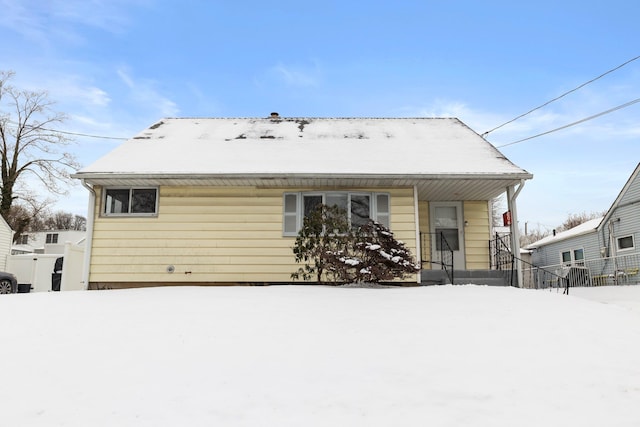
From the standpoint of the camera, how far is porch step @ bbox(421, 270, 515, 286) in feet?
38.2

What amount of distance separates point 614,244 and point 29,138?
34038mm

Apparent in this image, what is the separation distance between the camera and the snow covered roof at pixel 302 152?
35.9 feet

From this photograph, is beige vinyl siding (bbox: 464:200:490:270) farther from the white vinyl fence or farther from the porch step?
the white vinyl fence

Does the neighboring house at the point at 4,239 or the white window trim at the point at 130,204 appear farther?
the neighboring house at the point at 4,239

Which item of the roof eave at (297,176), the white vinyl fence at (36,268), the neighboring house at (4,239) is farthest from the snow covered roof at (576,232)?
the neighboring house at (4,239)

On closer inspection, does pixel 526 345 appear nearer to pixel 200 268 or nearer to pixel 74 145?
pixel 200 268

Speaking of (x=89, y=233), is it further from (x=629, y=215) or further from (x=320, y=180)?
(x=629, y=215)

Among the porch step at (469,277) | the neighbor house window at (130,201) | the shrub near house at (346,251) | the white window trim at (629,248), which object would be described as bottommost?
the porch step at (469,277)

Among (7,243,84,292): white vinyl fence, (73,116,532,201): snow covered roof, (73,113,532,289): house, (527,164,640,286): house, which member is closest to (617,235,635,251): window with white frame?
(527,164,640,286): house

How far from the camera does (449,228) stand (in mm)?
13430

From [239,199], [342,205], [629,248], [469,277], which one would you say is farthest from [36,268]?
[629,248]

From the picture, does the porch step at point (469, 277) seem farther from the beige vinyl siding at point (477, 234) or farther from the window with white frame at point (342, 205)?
the window with white frame at point (342, 205)

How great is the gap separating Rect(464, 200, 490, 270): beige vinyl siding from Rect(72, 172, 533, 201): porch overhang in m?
1.35

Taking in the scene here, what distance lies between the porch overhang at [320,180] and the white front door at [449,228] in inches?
55.4
